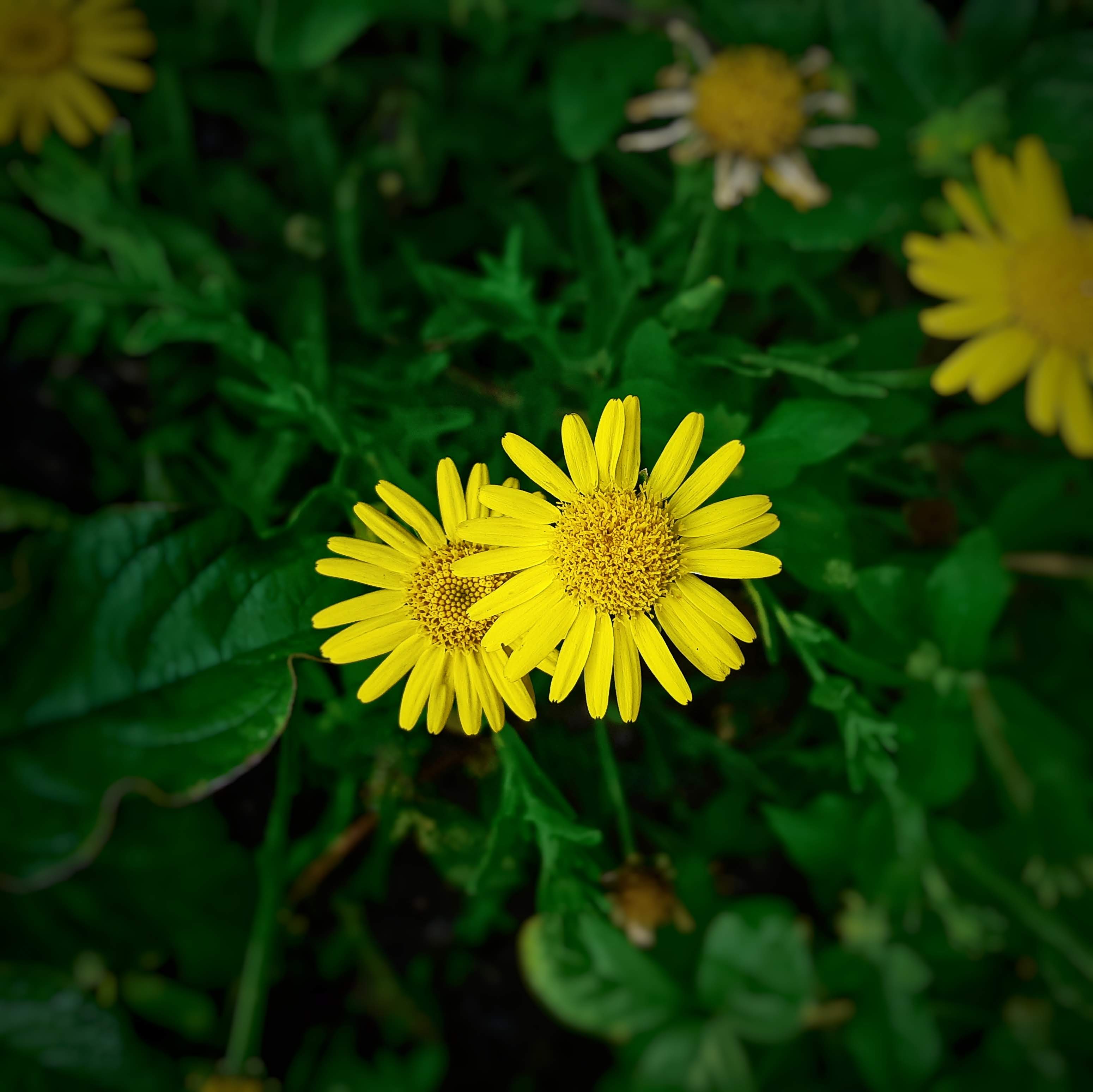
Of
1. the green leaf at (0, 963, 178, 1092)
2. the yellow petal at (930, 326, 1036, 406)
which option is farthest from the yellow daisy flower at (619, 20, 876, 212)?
the green leaf at (0, 963, 178, 1092)

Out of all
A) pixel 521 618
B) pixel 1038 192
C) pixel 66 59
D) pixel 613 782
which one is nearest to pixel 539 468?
pixel 521 618

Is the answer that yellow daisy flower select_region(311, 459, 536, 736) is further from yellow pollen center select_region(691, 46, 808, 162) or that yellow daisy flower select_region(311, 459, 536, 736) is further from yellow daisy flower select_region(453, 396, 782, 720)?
yellow pollen center select_region(691, 46, 808, 162)

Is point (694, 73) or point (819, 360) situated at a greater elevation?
point (694, 73)

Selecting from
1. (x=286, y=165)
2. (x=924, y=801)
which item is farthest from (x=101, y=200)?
(x=924, y=801)

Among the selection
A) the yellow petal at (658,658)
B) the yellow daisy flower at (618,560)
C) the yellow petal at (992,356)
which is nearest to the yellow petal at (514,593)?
the yellow daisy flower at (618,560)

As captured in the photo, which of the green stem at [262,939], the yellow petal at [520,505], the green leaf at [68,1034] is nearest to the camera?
the yellow petal at [520,505]

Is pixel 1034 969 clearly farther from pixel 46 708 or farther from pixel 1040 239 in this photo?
pixel 46 708

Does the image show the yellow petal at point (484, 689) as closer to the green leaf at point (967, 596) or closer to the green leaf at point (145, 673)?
the green leaf at point (145, 673)
